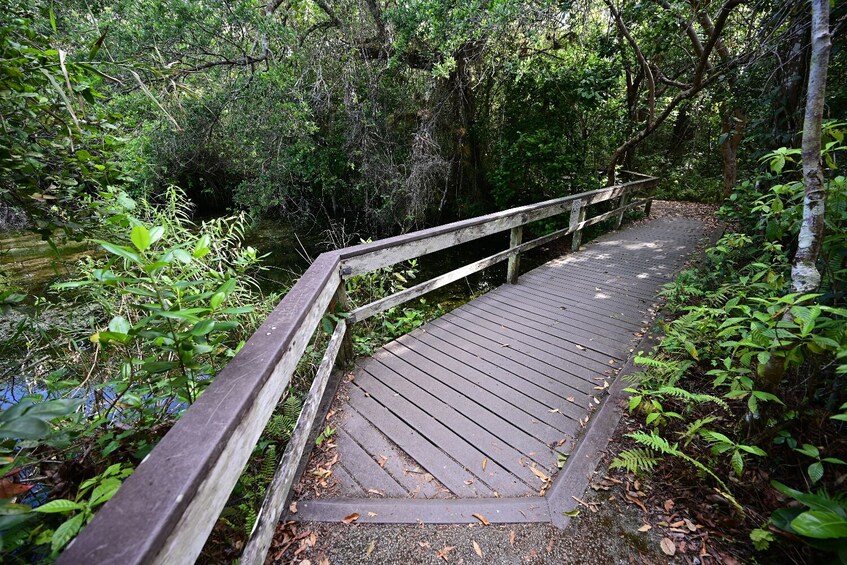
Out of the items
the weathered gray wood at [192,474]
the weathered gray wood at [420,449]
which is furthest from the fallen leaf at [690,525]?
the weathered gray wood at [192,474]

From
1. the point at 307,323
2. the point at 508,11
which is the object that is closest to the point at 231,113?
the point at 508,11

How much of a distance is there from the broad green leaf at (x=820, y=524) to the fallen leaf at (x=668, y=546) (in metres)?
0.67

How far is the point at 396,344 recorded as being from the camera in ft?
11.8

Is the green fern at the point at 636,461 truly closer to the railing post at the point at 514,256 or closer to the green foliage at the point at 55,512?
the green foliage at the point at 55,512

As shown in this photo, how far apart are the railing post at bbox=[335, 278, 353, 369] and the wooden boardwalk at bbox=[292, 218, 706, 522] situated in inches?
6.1

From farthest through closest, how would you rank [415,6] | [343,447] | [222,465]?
[415,6] < [343,447] < [222,465]

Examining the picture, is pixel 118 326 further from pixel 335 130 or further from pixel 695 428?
pixel 335 130

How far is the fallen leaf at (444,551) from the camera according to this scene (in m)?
1.79

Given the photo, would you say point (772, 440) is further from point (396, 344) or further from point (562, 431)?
point (396, 344)

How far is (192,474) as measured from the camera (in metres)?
0.91

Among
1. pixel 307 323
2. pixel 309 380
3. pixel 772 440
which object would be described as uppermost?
pixel 307 323

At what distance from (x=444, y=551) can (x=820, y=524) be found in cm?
147

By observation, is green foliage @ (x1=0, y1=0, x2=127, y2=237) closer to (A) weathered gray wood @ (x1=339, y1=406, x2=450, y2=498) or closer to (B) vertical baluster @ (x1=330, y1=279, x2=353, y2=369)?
(B) vertical baluster @ (x1=330, y1=279, x2=353, y2=369)

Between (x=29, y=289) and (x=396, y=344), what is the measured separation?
7003 millimetres
